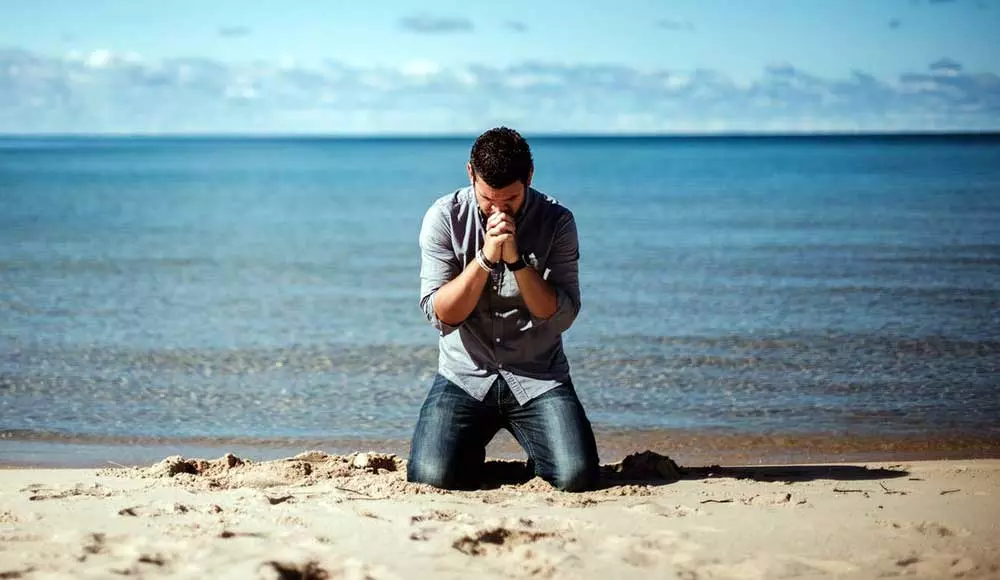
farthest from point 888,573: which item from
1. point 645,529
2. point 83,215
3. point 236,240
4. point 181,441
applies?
point 83,215

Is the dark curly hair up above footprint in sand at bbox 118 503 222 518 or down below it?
above

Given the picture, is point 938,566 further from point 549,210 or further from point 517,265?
point 549,210

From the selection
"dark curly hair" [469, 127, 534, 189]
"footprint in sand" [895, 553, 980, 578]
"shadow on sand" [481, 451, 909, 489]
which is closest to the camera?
"footprint in sand" [895, 553, 980, 578]

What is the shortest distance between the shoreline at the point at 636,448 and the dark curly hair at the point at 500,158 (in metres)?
2.59

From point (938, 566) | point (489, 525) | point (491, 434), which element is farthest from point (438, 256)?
point (938, 566)

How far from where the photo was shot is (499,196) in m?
5.43

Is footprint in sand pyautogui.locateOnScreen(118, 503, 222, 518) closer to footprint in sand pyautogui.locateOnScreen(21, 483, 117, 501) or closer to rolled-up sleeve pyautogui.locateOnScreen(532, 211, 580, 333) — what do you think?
footprint in sand pyautogui.locateOnScreen(21, 483, 117, 501)

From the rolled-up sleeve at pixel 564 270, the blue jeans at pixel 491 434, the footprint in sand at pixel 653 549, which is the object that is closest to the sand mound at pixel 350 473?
the blue jeans at pixel 491 434

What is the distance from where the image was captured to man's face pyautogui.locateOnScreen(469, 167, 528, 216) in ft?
17.7

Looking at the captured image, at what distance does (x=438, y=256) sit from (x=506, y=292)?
39 cm

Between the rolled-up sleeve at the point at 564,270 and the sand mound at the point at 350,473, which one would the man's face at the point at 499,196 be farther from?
the sand mound at the point at 350,473

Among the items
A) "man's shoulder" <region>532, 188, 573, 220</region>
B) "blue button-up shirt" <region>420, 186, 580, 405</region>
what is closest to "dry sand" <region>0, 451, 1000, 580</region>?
"blue button-up shirt" <region>420, 186, 580, 405</region>

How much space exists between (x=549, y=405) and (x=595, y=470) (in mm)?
400

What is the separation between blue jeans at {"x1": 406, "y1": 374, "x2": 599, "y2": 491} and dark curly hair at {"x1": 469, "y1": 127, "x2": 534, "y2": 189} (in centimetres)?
112
